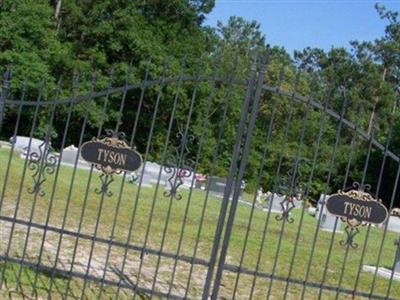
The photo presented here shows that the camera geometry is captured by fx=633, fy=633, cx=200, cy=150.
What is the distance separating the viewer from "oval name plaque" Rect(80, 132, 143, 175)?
19.0 feet

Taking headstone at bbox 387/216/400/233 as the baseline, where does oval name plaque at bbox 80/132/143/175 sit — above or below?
above

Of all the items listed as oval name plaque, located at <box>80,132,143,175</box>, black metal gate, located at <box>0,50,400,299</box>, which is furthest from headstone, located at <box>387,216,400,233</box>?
oval name plaque, located at <box>80,132,143,175</box>

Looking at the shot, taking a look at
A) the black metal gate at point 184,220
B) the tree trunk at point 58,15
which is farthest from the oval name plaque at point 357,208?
the tree trunk at point 58,15

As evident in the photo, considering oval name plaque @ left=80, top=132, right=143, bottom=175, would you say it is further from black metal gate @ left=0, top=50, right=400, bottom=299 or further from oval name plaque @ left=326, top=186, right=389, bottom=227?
oval name plaque @ left=326, top=186, right=389, bottom=227

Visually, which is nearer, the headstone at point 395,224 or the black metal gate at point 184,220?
the black metal gate at point 184,220

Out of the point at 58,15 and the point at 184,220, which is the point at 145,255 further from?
the point at 58,15

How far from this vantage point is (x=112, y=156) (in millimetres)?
5824

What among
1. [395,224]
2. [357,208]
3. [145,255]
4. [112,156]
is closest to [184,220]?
[112,156]

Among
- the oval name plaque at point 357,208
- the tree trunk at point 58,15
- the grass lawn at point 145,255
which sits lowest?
the grass lawn at point 145,255

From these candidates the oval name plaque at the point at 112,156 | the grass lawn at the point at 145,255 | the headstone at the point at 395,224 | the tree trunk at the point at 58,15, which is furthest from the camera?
the tree trunk at the point at 58,15

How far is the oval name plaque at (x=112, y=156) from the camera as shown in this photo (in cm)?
580

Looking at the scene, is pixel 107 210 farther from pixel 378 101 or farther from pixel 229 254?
pixel 378 101

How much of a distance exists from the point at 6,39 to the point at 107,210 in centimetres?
2667

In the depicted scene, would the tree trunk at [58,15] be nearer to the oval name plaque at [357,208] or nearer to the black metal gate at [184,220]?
the black metal gate at [184,220]
